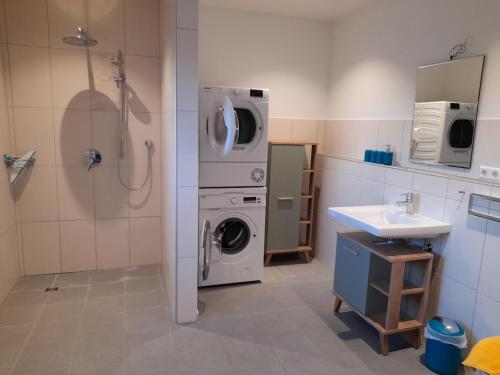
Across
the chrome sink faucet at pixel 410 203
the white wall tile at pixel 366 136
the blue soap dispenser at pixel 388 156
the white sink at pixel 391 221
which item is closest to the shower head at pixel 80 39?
the white sink at pixel 391 221

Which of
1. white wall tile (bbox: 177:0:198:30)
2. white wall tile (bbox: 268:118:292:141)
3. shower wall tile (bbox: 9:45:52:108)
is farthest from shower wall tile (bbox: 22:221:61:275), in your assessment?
white wall tile (bbox: 268:118:292:141)

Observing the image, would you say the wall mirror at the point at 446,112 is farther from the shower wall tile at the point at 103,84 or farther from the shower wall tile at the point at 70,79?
the shower wall tile at the point at 70,79

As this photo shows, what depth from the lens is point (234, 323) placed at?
2652 millimetres

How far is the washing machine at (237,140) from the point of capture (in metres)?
2.97

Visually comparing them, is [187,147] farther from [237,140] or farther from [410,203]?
[410,203]

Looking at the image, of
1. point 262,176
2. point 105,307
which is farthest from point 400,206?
point 105,307

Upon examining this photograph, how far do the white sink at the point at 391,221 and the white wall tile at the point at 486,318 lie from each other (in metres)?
0.47

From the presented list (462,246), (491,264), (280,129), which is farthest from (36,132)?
(491,264)

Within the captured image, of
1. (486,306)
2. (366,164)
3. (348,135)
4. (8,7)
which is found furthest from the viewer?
(348,135)

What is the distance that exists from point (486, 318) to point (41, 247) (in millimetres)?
3502

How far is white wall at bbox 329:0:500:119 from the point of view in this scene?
2.17m

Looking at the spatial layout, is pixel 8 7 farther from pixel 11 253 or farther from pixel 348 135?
pixel 348 135

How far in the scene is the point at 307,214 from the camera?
3949mm

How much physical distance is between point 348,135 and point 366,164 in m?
0.48
